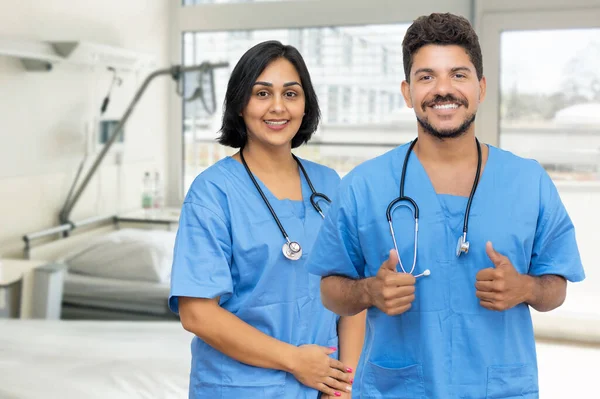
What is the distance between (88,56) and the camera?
3107mm

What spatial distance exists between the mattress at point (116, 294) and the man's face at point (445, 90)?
2090mm

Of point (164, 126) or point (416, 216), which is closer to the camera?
point (416, 216)

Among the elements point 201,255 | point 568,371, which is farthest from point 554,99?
point 201,255

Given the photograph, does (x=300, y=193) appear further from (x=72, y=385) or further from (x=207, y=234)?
(x=72, y=385)

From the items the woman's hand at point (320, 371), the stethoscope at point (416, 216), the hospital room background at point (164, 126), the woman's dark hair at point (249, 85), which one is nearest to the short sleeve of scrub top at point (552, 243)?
the stethoscope at point (416, 216)

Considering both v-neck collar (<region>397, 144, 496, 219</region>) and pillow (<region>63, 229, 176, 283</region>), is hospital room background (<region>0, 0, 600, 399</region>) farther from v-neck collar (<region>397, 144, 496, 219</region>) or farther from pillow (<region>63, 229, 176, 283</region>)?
v-neck collar (<region>397, 144, 496, 219</region>)

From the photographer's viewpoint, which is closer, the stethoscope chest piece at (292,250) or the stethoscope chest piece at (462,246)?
the stethoscope chest piece at (462,246)

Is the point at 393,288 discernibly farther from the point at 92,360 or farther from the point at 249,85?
the point at 92,360

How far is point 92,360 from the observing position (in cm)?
211

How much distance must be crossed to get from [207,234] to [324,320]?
282mm

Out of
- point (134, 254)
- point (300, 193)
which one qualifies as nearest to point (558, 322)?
point (134, 254)

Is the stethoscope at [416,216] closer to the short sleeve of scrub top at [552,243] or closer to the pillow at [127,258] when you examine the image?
the short sleeve of scrub top at [552,243]

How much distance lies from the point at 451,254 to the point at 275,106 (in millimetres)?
470

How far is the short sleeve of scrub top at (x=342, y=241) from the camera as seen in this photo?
1156mm
